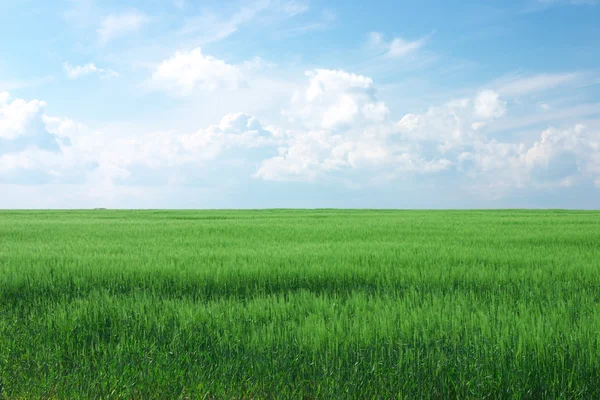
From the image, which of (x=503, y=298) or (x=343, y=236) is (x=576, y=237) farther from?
(x=503, y=298)

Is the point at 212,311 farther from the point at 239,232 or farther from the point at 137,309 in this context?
the point at 239,232

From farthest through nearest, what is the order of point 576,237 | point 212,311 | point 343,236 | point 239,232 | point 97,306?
point 239,232, point 343,236, point 576,237, point 97,306, point 212,311

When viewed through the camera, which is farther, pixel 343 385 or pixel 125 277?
pixel 125 277

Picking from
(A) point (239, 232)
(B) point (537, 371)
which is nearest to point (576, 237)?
(A) point (239, 232)

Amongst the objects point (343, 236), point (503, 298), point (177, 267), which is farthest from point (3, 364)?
point (343, 236)

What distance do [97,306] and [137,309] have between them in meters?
0.49

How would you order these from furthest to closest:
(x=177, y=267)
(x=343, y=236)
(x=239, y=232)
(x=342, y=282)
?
(x=239, y=232), (x=343, y=236), (x=177, y=267), (x=342, y=282)

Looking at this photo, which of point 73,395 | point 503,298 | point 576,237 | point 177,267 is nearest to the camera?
point 73,395

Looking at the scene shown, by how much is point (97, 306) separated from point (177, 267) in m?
2.33

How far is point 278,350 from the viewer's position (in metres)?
3.59

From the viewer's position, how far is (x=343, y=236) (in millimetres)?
14070

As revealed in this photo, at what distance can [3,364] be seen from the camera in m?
3.77

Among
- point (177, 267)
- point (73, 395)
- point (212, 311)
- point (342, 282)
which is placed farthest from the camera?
point (177, 267)

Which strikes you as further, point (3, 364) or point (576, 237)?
point (576, 237)
